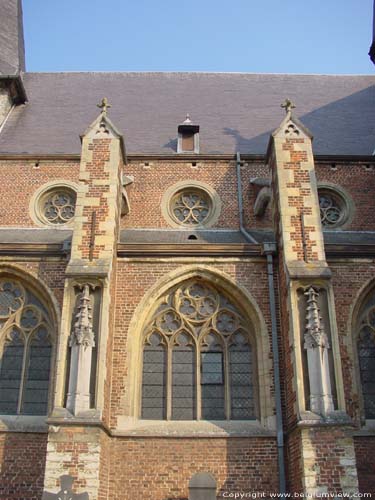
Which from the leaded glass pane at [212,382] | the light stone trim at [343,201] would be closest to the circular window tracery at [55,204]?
the leaded glass pane at [212,382]

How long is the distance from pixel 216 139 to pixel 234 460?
790 cm

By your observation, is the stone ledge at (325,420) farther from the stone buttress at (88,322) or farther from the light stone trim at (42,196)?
the light stone trim at (42,196)

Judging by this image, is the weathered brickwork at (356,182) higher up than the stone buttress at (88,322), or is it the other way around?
the weathered brickwork at (356,182)

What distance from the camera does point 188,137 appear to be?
43.4 feet

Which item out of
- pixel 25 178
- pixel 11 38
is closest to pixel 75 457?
pixel 25 178

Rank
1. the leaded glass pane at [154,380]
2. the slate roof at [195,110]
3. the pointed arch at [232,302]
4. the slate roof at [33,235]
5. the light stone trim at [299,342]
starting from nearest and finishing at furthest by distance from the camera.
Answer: the light stone trim at [299,342], the pointed arch at [232,302], the leaded glass pane at [154,380], the slate roof at [33,235], the slate roof at [195,110]

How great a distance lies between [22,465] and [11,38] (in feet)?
43.4

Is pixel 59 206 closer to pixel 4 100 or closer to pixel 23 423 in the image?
pixel 4 100

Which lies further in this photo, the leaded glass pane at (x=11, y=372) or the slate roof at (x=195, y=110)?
the slate roof at (x=195, y=110)

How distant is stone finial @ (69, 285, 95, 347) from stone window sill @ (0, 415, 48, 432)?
1.62m

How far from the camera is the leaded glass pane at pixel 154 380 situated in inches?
345

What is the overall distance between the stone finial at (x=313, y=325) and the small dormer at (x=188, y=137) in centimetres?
583

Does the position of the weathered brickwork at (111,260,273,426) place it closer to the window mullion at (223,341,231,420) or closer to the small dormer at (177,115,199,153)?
the window mullion at (223,341,231,420)

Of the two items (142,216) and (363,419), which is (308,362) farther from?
(142,216)
